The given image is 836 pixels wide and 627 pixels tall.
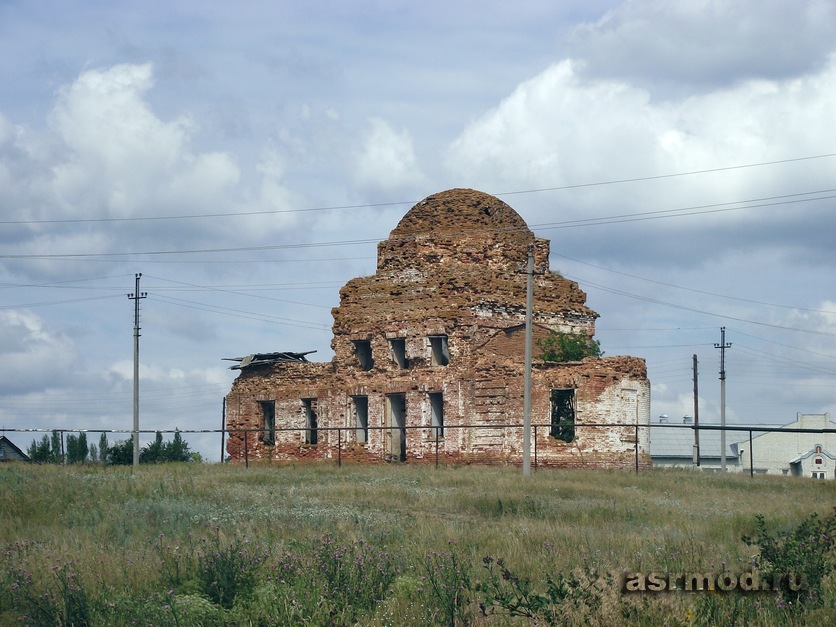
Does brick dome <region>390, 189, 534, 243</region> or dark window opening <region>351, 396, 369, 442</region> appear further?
brick dome <region>390, 189, 534, 243</region>

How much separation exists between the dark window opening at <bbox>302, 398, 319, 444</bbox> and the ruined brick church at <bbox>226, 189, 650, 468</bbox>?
3.5 inches

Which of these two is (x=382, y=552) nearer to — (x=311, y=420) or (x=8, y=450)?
(x=311, y=420)

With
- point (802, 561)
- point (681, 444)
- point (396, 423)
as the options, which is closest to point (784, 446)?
point (681, 444)

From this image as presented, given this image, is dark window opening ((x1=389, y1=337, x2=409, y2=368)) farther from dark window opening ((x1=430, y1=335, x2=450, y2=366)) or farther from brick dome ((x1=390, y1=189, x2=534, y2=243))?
brick dome ((x1=390, y1=189, x2=534, y2=243))

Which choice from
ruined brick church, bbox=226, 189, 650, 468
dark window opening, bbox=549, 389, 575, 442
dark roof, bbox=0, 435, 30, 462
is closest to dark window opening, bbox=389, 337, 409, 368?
ruined brick church, bbox=226, 189, 650, 468

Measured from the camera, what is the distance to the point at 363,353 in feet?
127

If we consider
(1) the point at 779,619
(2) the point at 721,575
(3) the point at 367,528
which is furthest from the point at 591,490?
(1) the point at 779,619

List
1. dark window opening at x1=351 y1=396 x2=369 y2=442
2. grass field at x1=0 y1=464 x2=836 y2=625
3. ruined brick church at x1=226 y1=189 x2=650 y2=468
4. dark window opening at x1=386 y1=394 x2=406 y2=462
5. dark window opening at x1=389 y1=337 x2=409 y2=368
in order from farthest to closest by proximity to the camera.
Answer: dark window opening at x1=351 y1=396 x2=369 y2=442, dark window opening at x1=389 y1=337 x2=409 y2=368, dark window opening at x1=386 y1=394 x2=406 y2=462, ruined brick church at x1=226 y1=189 x2=650 y2=468, grass field at x1=0 y1=464 x2=836 y2=625

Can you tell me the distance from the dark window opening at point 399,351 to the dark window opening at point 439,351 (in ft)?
3.86

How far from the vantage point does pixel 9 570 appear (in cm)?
1157

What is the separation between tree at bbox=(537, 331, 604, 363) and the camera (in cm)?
3631

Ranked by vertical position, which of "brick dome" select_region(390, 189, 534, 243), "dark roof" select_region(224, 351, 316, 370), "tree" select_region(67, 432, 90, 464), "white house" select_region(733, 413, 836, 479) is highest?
"brick dome" select_region(390, 189, 534, 243)

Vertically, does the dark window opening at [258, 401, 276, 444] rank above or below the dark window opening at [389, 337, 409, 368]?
below

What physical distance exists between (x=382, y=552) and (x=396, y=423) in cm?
2480
